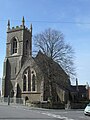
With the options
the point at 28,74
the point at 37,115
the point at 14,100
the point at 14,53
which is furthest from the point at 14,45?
the point at 37,115

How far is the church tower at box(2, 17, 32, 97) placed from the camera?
2643 inches

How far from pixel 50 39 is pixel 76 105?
13.8 m

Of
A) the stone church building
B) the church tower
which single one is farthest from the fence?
the church tower

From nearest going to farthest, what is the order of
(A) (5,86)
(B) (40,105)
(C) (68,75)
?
(B) (40,105) → (C) (68,75) → (A) (5,86)

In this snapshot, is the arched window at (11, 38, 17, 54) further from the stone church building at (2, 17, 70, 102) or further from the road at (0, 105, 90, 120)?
the road at (0, 105, 90, 120)

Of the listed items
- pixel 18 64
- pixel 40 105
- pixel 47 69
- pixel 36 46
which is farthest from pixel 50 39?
pixel 18 64

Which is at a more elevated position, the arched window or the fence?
the arched window

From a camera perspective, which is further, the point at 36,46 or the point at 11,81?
the point at 11,81

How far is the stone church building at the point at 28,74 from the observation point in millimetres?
48312

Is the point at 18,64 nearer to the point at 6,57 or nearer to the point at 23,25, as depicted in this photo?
the point at 6,57

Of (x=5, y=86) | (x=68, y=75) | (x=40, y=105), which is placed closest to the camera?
(x=40, y=105)

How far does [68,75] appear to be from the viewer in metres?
48.6

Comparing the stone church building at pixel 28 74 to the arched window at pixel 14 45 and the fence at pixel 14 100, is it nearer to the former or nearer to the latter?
the arched window at pixel 14 45

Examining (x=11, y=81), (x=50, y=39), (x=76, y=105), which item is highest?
(x=50, y=39)
